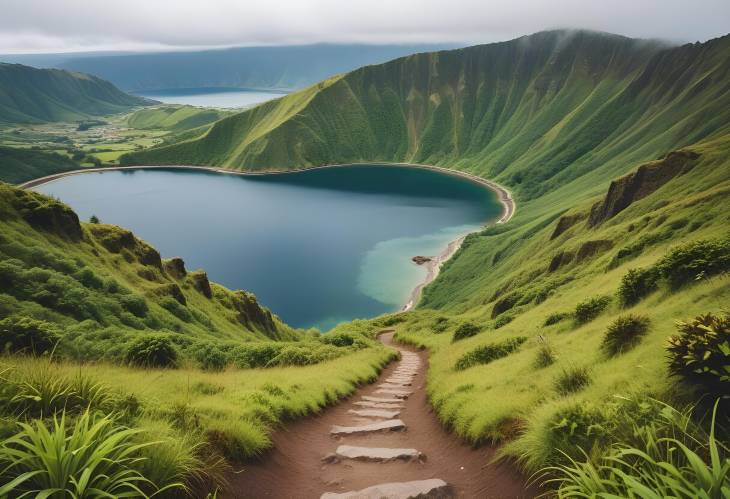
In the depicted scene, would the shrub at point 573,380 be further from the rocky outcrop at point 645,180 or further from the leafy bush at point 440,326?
the rocky outcrop at point 645,180

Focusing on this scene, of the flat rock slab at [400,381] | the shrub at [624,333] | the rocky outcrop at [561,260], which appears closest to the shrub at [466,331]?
the flat rock slab at [400,381]

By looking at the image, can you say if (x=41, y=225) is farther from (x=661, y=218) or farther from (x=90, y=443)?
(x=661, y=218)

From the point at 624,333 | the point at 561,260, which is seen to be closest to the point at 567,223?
the point at 561,260

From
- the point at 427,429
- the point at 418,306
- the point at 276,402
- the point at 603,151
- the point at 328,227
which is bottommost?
the point at 418,306

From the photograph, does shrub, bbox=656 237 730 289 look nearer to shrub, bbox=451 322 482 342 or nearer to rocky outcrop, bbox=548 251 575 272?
shrub, bbox=451 322 482 342

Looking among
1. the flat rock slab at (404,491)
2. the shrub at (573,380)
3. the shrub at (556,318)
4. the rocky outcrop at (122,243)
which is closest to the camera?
the flat rock slab at (404,491)

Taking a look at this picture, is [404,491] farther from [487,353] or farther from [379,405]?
[487,353]

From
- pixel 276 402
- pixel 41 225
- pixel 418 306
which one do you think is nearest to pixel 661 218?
pixel 276 402
